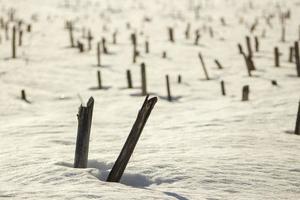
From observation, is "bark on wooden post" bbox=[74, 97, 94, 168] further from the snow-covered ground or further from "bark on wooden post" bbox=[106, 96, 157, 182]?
"bark on wooden post" bbox=[106, 96, 157, 182]

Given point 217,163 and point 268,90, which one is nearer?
point 217,163

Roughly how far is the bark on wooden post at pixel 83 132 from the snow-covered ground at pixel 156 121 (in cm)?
12

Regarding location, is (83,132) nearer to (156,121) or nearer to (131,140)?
(131,140)

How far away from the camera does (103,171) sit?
10.7ft

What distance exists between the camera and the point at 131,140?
300cm

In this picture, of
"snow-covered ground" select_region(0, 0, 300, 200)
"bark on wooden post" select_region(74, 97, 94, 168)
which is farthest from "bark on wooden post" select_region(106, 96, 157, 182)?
"bark on wooden post" select_region(74, 97, 94, 168)

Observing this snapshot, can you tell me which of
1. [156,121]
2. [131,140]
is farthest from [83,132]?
[156,121]

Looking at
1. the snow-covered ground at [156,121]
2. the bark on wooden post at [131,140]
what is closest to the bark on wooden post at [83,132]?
the snow-covered ground at [156,121]

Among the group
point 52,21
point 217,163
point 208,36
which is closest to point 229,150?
point 217,163

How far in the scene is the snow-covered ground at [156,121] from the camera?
121 inches

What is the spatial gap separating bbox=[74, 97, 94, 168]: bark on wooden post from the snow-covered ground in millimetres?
115

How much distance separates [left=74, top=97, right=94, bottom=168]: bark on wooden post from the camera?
3.09m

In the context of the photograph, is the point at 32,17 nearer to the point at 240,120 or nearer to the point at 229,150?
the point at 240,120

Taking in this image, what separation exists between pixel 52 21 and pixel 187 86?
695 cm
